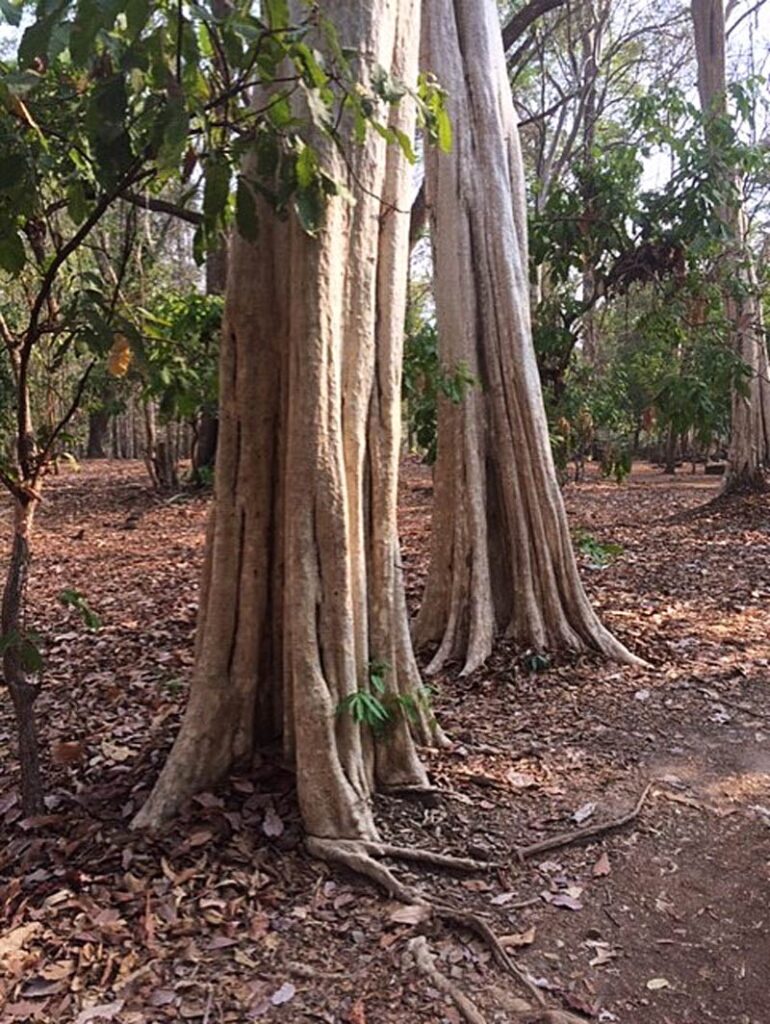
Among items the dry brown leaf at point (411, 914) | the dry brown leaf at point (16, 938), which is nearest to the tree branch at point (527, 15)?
the dry brown leaf at point (411, 914)

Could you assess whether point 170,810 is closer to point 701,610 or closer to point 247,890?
point 247,890

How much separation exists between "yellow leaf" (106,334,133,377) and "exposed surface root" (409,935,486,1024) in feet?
6.51

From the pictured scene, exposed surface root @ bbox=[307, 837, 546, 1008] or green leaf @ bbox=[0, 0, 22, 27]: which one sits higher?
green leaf @ bbox=[0, 0, 22, 27]

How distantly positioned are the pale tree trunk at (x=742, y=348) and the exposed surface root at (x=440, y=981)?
9130 millimetres

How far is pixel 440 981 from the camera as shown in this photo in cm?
252

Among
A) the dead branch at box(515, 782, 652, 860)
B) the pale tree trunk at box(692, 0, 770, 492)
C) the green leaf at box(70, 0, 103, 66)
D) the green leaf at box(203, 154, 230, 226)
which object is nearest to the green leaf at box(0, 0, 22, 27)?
the green leaf at box(70, 0, 103, 66)

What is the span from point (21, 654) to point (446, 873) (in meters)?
1.63

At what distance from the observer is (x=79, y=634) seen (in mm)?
6137

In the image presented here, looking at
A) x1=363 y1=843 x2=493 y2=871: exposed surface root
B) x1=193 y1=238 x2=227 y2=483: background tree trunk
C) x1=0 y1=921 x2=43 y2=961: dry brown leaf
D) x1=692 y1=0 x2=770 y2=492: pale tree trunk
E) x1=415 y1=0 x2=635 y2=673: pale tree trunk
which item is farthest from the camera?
x1=193 y1=238 x2=227 y2=483: background tree trunk

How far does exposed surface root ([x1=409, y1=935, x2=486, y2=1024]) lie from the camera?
239 cm

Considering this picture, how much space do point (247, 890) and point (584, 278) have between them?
7712 mm

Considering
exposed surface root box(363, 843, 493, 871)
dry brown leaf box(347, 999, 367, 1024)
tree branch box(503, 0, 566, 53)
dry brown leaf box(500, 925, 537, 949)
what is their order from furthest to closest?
tree branch box(503, 0, 566, 53), exposed surface root box(363, 843, 493, 871), dry brown leaf box(500, 925, 537, 949), dry brown leaf box(347, 999, 367, 1024)

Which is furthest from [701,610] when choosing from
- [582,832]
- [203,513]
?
[203,513]

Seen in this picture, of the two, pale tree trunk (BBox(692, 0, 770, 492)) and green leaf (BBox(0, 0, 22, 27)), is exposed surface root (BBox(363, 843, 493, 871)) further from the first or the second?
pale tree trunk (BBox(692, 0, 770, 492))
